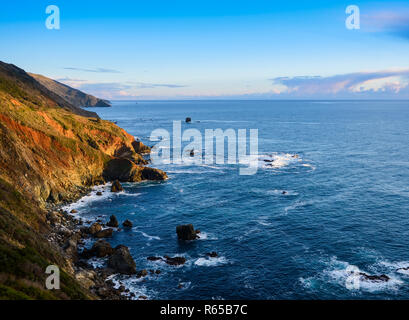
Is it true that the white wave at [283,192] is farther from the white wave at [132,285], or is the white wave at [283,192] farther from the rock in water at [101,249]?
the white wave at [132,285]

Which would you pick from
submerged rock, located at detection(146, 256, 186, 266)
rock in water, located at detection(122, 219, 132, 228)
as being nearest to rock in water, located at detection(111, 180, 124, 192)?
rock in water, located at detection(122, 219, 132, 228)

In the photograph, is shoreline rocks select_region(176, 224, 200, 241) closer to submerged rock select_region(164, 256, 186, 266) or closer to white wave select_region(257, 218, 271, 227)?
submerged rock select_region(164, 256, 186, 266)

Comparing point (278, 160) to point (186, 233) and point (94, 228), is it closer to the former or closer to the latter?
point (186, 233)

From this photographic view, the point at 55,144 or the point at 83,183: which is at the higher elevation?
the point at 55,144

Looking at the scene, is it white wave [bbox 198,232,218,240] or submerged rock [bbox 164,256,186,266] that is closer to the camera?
submerged rock [bbox 164,256,186,266]

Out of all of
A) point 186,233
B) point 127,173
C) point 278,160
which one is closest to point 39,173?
point 127,173
